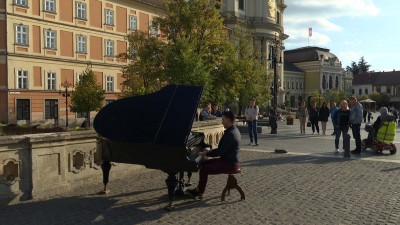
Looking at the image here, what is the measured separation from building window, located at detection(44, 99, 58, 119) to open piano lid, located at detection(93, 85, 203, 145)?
3151 cm

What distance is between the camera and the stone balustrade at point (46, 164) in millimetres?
6547

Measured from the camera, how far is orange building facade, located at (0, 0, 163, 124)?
105 ft

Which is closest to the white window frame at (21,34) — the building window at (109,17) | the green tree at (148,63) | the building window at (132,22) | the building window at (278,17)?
the building window at (109,17)

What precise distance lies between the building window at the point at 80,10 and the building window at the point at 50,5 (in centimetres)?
265

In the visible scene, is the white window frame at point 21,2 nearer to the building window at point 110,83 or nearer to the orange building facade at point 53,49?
the orange building facade at point 53,49

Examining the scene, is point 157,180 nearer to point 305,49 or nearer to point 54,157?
point 54,157

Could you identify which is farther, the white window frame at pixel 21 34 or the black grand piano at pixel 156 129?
the white window frame at pixel 21 34

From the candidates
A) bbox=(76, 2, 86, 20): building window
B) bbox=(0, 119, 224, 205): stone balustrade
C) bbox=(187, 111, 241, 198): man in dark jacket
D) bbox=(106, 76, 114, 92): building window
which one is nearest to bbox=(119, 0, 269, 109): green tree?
bbox=(76, 2, 86, 20): building window

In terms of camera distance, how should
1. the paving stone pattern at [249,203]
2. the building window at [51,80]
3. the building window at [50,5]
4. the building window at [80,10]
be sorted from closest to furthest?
the paving stone pattern at [249,203]
the building window at [50,5]
the building window at [51,80]
the building window at [80,10]

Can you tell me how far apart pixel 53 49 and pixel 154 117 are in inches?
1286

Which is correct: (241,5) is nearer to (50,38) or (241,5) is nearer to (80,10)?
(80,10)

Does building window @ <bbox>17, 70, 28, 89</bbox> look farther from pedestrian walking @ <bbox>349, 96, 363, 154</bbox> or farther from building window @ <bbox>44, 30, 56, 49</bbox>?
pedestrian walking @ <bbox>349, 96, 363, 154</bbox>

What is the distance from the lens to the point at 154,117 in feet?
20.7

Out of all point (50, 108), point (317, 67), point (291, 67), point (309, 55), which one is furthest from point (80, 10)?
point (309, 55)
